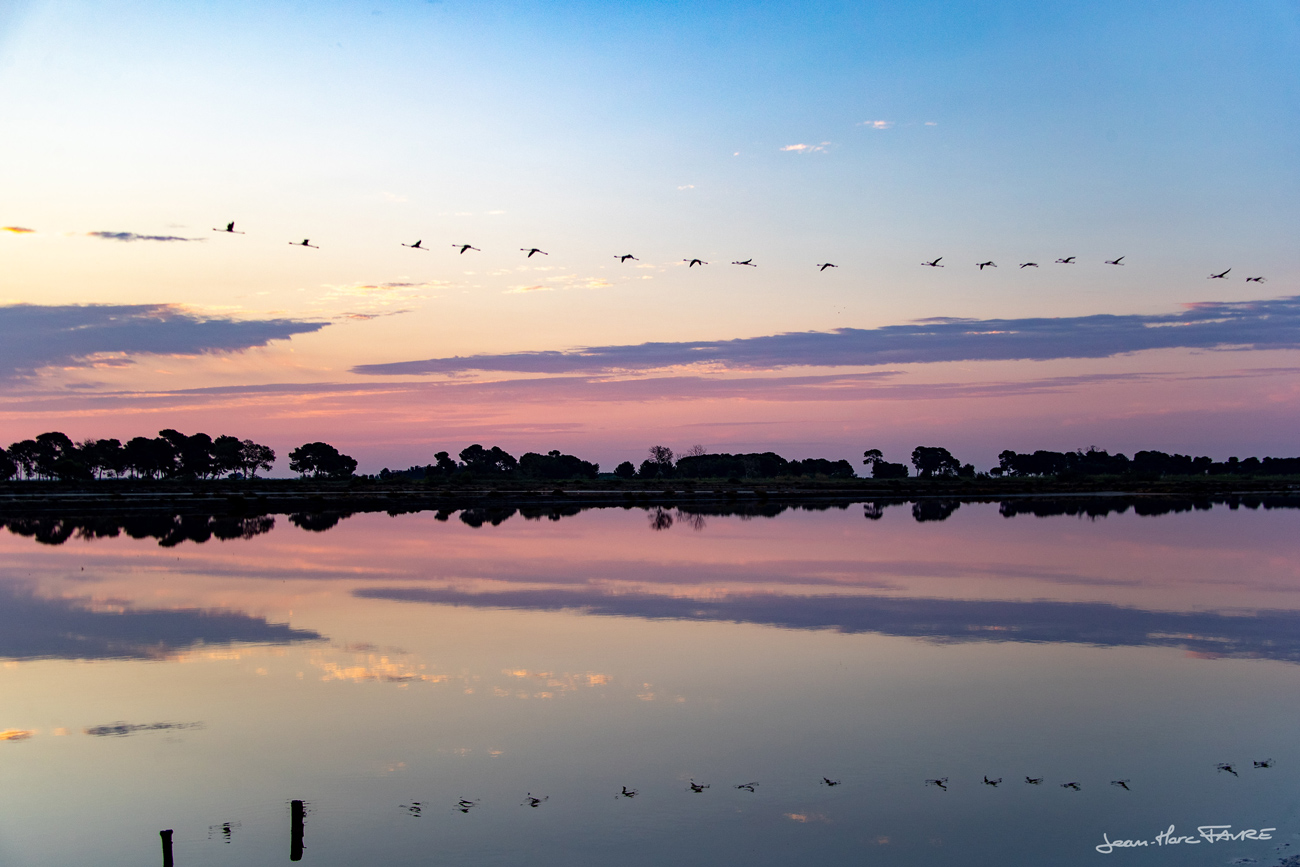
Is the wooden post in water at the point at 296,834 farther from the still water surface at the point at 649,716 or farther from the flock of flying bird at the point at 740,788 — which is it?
the flock of flying bird at the point at 740,788

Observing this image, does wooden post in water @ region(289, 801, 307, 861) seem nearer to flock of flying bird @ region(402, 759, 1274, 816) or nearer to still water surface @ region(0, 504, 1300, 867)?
still water surface @ region(0, 504, 1300, 867)

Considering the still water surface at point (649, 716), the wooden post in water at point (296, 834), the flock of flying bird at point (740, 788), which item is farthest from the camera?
the flock of flying bird at point (740, 788)

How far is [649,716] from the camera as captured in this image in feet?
46.6


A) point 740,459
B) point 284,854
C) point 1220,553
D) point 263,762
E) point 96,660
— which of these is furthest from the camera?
point 740,459

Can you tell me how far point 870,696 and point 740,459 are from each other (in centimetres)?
14978

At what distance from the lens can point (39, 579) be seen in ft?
95.7

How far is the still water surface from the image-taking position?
10.3 meters

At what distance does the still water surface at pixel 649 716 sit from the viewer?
407 inches

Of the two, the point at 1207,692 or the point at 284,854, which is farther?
the point at 1207,692

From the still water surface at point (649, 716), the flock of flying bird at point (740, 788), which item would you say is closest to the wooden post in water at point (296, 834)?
the still water surface at point (649, 716)

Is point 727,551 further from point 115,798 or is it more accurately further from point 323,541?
point 115,798

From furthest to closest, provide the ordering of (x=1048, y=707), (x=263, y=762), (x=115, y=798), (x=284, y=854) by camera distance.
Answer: (x=1048, y=707), (x=263, y=762), (x=115, y=798), (x=284, y=854)

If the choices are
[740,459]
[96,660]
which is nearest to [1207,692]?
[96,660]

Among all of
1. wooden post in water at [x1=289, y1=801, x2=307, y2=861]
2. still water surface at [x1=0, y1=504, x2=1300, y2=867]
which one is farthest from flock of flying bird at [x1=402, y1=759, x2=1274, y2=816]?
wooden post in water at [x1=289, y1=801, x2=307, y2=861]
